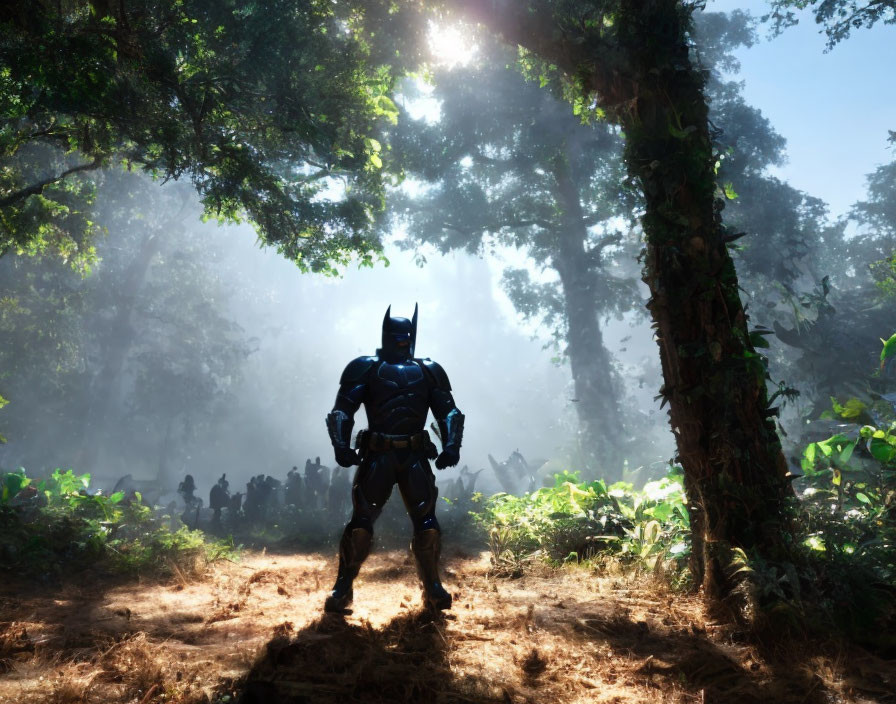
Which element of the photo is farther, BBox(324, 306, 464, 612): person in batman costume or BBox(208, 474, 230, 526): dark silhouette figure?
BBox(208, 474, 230, 526): dark silhouette figure

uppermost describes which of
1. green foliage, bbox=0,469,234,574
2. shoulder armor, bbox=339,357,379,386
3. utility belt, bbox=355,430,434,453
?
shoulder armor, bbox=339,357,379,386

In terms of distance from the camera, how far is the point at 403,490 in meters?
3.83

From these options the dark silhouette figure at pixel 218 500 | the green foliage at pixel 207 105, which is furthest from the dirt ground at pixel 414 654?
the dark silhouette figure at pixel 218 500

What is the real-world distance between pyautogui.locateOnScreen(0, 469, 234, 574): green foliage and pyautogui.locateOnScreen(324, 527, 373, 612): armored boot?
244 centimetres

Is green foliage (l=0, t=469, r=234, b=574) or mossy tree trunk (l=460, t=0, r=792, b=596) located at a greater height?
mossy tree trunk (l=460, t=0, r=792, b=596)

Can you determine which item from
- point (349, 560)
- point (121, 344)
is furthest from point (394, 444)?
point (121, 344)

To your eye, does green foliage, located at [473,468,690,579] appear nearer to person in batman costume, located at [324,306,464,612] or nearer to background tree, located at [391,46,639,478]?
person in batman costume, located at [324,306,464,612]

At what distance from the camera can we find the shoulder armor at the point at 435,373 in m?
4.12

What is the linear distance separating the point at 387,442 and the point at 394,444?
5 centimetres

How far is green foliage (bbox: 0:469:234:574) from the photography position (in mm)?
4793

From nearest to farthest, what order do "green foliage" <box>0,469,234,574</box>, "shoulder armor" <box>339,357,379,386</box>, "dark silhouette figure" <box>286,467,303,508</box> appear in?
"shoulder armor" <box>339,357,379,386</box>
"green foliage" <box>0,469,234,574</box>
"dark silhouette figure" <box>286,467,303,508</box>

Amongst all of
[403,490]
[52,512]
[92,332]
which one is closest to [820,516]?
[403,490]

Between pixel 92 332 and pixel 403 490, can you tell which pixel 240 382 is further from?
pixel 403 490

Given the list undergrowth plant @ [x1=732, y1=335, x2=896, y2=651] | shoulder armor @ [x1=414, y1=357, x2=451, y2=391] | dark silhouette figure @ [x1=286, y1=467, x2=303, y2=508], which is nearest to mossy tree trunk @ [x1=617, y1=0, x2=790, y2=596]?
undergrowth plant @ [x1=732, y1=335, x2=896, y2=651]
